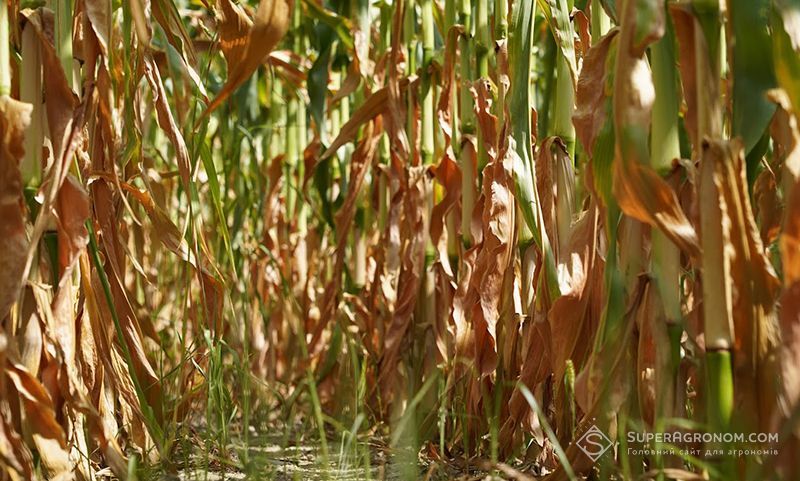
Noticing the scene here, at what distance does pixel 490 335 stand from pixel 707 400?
1.25 ft

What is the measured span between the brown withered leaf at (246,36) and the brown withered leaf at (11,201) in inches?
6.8

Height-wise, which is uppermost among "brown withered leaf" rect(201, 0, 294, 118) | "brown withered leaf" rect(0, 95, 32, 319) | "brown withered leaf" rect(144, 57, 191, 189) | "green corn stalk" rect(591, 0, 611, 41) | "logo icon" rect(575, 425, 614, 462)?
"green corn stalk" rect(591, 0, 611, 41)

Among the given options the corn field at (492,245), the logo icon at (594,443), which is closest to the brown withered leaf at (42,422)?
the corn field at (492,245)

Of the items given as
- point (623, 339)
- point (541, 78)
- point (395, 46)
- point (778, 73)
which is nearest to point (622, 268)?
point (623, 339)

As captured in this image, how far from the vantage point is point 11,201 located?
723 mm

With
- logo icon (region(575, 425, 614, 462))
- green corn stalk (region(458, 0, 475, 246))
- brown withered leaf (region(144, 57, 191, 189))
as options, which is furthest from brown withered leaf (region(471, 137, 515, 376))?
brown withered leaf (region(144, 57, 191, 189))

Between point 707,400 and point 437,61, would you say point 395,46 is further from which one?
point 707,400

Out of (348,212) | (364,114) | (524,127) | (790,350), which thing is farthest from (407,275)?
(790,350)

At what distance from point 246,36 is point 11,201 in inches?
11.4

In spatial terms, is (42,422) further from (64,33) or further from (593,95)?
(593,95)

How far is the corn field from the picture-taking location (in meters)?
0.66

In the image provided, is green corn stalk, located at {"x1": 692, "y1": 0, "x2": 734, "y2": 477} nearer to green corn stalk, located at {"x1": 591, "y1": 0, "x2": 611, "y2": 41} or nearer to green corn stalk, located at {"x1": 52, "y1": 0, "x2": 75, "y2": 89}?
green corn stalk, located at {"x1": 591, "y1": 0, "x2": 611, "y2": 41}

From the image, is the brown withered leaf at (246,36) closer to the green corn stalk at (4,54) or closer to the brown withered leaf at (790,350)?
the green corn stalk at (4,54)

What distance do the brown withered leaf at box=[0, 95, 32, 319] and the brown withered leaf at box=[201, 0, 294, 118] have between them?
0.17m
